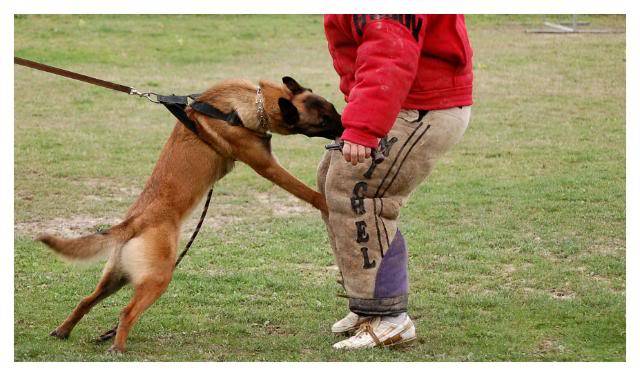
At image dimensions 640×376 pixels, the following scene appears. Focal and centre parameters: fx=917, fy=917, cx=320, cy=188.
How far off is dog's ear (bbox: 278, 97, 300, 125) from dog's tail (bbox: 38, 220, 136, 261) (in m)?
1.10

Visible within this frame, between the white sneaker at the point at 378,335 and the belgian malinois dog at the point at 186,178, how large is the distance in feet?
2.55

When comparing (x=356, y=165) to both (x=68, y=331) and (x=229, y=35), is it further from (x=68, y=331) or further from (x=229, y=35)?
(x=229, y=35)

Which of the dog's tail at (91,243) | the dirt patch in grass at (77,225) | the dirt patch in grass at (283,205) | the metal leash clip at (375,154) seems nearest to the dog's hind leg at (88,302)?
the dog's tail at (91,243)

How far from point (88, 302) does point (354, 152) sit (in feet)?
6.26

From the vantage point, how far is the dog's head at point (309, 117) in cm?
554

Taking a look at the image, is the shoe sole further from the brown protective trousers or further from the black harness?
the black harness

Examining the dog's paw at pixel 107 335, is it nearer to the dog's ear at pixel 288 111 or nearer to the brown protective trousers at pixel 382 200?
the brown protective trousers at pixel 382 200

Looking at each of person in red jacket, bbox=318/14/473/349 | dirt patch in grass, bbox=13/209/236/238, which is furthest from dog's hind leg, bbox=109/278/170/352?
dirt patch in grass, bbox=13/209/236/238

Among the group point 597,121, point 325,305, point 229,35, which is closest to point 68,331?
point 325,305

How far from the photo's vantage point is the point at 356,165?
479 cm

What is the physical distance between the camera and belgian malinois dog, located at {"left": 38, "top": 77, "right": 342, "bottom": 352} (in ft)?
16.7

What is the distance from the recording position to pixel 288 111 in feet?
17.9

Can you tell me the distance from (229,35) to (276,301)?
1427 centimetres

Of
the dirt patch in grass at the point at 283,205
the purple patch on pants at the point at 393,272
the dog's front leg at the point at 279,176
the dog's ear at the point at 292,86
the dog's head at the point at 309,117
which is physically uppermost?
the dog's ear at the point at 292,86
